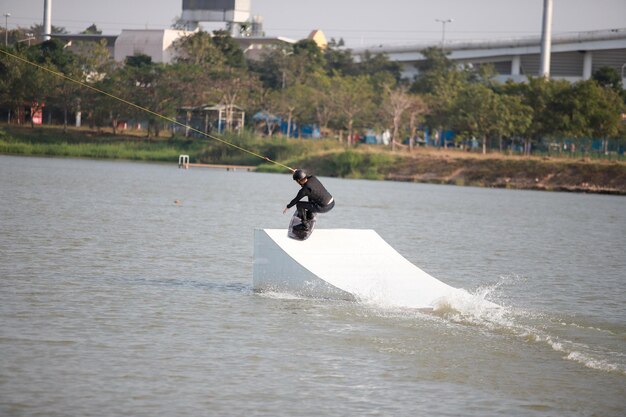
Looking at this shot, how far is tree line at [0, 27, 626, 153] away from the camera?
261 feet

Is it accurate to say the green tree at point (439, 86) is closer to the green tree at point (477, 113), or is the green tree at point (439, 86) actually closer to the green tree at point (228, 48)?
the green tree at point (477, 113)

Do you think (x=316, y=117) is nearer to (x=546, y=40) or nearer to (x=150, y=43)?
(x=546, y=40)

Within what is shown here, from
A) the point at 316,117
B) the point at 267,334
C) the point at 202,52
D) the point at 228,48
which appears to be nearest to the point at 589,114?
the point at 316,117

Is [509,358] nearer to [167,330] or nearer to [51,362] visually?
[167,330]

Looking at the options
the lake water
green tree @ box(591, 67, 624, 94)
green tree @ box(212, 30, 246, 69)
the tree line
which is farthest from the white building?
the lake water

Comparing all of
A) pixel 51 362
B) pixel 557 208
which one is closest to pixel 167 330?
pixel 51 362

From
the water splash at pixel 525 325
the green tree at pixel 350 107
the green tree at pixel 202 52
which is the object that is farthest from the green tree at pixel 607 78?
the water splash at pixel 525 325

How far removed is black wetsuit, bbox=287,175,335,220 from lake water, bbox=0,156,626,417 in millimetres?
1417

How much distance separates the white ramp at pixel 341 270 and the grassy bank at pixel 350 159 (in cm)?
5651

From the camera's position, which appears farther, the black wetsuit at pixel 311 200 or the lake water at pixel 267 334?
the black wetsuit at pixel 311 200

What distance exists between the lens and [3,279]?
681 inches

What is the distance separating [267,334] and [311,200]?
11.4 feet

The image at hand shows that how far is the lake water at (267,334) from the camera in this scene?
1081 cm

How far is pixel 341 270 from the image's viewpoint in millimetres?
16859
